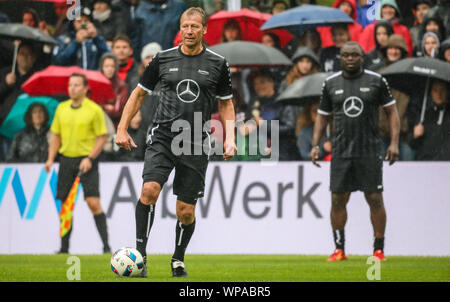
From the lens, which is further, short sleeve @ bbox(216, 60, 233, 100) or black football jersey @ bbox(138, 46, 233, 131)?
short sleeve @ bbox(216, 60, 233, 100)

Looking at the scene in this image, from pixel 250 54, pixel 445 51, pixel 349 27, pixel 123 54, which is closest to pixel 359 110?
pixel 445 51

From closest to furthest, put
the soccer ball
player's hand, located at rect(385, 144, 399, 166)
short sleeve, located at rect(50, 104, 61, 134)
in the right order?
the soccer ball < player's hand, located at rect(385, 144, 399, 166) < short sleeve, located at rect(50, 104, 61, 134)

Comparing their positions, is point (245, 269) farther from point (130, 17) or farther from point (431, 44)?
point (130, 17)

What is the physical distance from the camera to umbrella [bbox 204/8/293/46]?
1702cm

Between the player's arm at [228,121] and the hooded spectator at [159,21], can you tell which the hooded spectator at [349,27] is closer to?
the hooded spectator at [159,21]

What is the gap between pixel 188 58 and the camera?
9.77m

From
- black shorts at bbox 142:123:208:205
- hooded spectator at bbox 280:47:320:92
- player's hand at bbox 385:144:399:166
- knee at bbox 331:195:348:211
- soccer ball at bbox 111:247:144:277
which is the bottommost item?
knee at bbox 331:195:348:211

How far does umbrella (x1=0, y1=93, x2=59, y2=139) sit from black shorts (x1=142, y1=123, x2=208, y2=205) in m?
7.36

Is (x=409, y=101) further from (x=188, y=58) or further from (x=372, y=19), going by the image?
(x=188, y=58)

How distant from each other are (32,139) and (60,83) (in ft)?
3.42

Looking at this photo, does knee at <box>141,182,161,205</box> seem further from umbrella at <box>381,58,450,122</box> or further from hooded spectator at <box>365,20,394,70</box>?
hooded spectator at <box>365,20,394,70</box>

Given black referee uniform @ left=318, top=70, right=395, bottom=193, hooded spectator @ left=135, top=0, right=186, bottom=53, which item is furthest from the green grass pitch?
hooded spectator @ left=135, top=0, right=186, bottom=53

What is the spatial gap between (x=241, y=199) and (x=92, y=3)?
4901 millimetres
